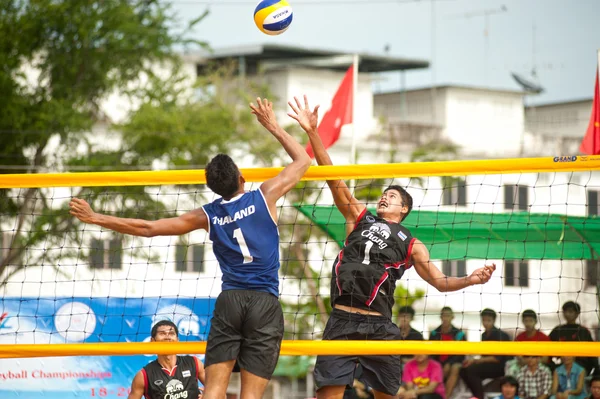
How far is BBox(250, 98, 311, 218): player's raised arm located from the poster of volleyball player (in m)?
0.30

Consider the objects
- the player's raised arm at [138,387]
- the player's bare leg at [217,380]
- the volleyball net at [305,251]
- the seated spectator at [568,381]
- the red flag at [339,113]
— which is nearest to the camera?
the player's bare leg at [217,380]

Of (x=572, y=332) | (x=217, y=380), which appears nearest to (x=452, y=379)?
(x=572, y=332)

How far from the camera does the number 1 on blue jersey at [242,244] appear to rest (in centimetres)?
644

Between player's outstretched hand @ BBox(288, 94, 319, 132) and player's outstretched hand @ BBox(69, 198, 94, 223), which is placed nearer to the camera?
player's outstretched hand @ BBox(69, 198, 94, 223)

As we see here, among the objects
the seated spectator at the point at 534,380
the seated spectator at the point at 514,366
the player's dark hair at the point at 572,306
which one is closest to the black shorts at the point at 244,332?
the player's dark hair at the point at 572,306

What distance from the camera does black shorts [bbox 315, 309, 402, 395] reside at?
23.7 feet

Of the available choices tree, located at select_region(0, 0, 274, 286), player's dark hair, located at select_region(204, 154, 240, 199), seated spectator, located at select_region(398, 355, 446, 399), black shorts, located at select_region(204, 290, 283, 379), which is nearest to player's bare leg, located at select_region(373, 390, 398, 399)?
black shorts, located at select_region(204, 290, 283, 379)

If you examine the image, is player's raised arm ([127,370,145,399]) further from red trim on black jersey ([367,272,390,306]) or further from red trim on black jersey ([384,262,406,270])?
red trim on black jersey ([384,262,406,270])

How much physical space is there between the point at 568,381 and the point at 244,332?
6.76m

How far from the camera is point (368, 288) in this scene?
7230 millimetres

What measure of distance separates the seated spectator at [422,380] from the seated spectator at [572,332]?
1715mm

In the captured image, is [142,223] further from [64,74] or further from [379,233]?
[64,74]

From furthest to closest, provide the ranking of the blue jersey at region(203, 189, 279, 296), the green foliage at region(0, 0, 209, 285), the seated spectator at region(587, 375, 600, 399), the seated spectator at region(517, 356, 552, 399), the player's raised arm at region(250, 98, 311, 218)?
the green foliage at region(0, 0, 209, 285) → the seated spectator at region(517, 356, 552, 399) → the seated spectator at region(587, 375, 600, 399) → the player's raised arm at region(250, 98, 311, 218) → the blue jersey at region(203, 189, 279, 296)

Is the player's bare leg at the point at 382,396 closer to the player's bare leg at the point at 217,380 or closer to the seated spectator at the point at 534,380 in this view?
the player's bare leg at the point at 217,380
